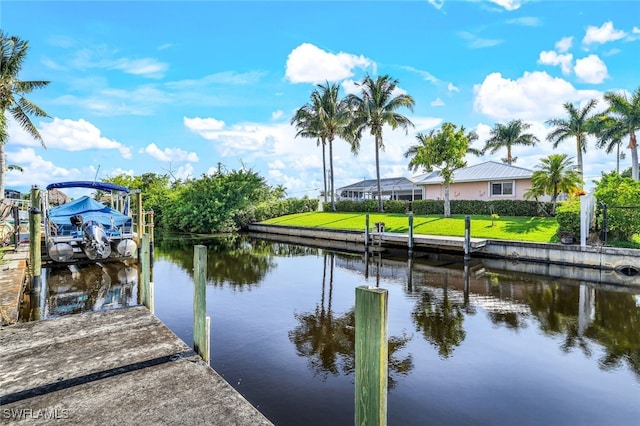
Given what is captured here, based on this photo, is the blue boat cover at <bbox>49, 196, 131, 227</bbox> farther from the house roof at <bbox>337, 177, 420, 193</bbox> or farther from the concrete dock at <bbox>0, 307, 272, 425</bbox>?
the house roof at <bbox>337, 177, 420, 193</bbox>

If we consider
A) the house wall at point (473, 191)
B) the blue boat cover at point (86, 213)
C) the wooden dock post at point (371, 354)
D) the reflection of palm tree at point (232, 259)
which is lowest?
the reflection of palm tree at point (232, 259)

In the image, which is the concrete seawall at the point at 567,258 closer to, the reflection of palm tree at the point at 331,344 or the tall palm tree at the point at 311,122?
the reflection of palm tree at the point at 331,344

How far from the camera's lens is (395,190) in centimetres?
4312

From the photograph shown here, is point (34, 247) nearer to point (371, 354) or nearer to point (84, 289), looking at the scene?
point (84, 289)

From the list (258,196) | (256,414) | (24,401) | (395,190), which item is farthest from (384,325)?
(395,190)

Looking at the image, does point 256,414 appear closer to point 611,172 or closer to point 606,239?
point 606,239

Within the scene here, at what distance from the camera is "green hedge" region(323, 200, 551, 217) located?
2625 cm

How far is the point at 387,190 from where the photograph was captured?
43281mm

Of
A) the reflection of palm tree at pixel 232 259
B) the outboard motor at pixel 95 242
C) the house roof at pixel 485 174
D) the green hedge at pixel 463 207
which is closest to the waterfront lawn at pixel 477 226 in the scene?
the green hedge at pixel 463 207

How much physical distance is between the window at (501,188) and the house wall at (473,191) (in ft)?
0.73

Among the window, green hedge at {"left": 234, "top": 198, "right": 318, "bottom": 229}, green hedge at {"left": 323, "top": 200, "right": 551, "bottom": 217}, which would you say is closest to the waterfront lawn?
green hedge at {"left": 323, "top": 200, "right": 551, "bottom": 217}

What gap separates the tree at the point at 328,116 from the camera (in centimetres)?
3556

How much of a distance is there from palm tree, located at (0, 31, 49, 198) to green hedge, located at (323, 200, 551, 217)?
956 inches

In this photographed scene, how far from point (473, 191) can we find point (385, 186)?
13.6 meters
